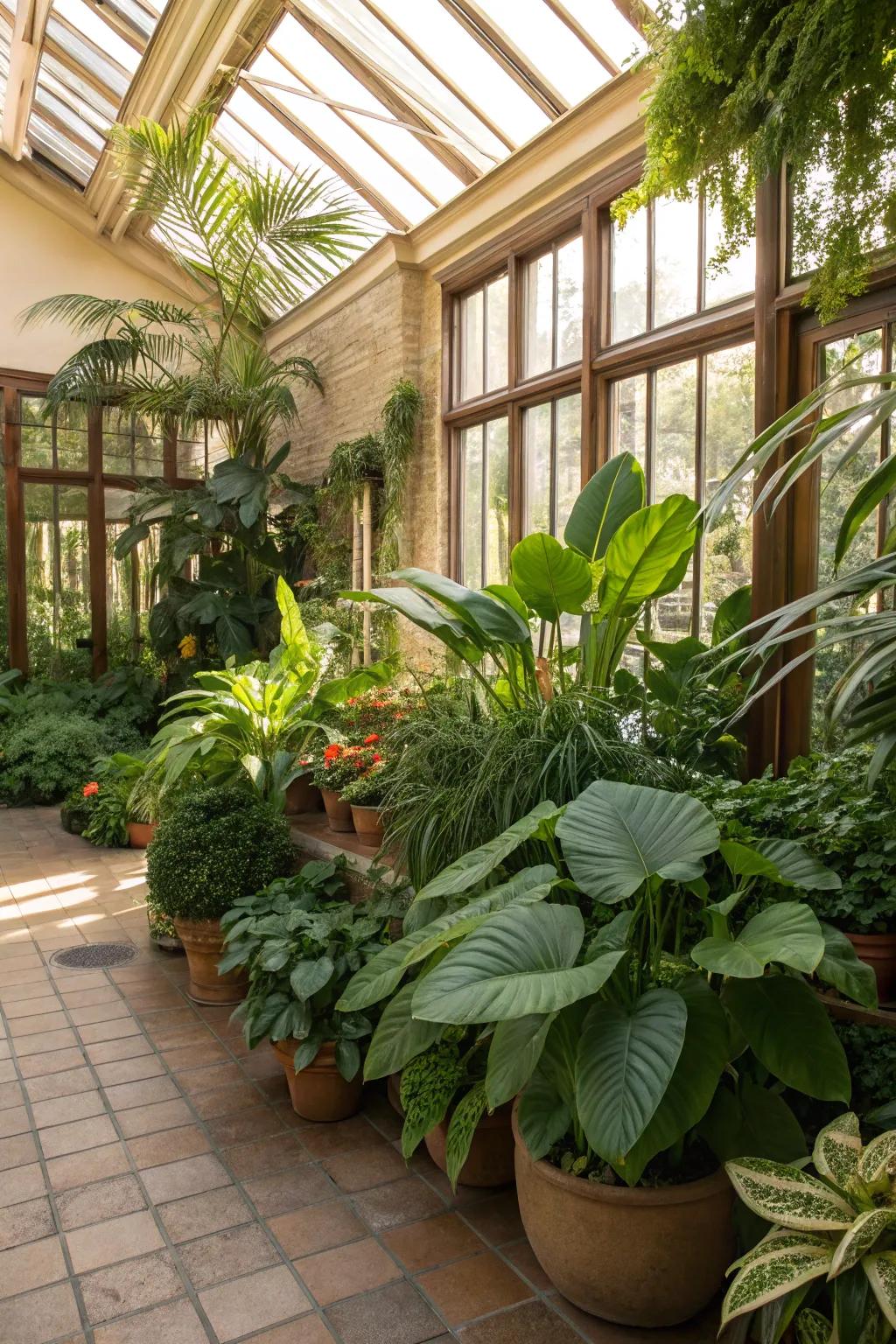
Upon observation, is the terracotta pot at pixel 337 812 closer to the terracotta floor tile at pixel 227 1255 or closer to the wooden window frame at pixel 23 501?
the terracotta floor tile at pixel 227 1255

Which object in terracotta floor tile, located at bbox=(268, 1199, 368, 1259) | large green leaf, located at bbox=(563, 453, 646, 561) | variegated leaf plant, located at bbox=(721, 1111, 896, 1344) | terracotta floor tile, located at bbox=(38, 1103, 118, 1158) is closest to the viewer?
variegated leaf plant, located at bbox=(721, 1111, 896, 1344)

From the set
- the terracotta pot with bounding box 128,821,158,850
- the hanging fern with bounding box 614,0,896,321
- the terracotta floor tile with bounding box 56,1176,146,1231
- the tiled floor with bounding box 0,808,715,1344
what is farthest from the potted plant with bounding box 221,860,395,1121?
the terracotta pot with bounding box 128,821,158,850

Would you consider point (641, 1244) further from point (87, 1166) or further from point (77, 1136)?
point (77, 1136)

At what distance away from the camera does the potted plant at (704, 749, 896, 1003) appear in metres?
2.38

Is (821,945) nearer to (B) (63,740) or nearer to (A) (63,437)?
(B) (63,740)

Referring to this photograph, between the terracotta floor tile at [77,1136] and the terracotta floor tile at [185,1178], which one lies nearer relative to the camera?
the terracotta floor tile at [185,1178]

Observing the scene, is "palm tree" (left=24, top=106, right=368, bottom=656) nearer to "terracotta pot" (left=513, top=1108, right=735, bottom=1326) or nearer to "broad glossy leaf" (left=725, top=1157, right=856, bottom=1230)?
"terracotta pot" (left=513, top=1108, right=735, bottom=1326)

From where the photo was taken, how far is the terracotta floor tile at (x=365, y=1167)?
8.80ft

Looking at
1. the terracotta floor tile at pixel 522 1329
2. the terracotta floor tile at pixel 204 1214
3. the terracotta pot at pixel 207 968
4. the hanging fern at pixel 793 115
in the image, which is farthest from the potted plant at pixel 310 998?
the hanging fern at pixel 793 115

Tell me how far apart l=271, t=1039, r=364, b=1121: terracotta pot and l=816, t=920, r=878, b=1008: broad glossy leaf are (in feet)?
4.90

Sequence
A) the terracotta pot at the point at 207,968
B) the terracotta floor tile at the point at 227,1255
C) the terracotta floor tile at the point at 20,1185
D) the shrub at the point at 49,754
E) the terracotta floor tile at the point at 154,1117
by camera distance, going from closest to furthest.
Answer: the terracotta floor tile at the point at 227,1255, the terracotta floor tile at the point at 20,1185, the terracotta floor tile at the point at 154,1117, the terracotta pot at the point at 207,968, the shrub at the point at 49,754

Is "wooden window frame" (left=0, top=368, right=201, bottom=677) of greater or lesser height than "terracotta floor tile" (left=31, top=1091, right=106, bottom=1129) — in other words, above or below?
above

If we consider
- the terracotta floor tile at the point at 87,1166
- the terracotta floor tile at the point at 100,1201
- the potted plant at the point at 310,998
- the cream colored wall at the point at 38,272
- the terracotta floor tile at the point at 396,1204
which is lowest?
the terracotta floor tile at the point at 396,1204

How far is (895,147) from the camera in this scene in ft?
6.91
